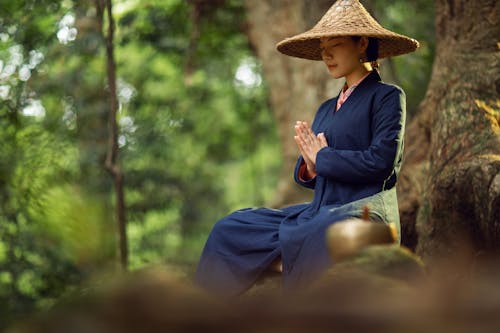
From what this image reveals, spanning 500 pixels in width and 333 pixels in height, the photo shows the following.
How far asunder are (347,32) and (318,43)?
654 mm

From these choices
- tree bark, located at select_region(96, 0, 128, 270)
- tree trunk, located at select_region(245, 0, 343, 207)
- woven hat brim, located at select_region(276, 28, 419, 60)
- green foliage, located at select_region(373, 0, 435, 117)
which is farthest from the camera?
green foliage, located at select_region(373, 0, 435, 117)

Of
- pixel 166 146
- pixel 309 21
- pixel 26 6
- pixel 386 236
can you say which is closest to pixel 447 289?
pixel 386 236

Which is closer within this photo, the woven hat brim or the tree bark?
the woven hat brim

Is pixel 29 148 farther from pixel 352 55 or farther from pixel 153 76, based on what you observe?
pixel 352 55

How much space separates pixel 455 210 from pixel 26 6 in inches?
242

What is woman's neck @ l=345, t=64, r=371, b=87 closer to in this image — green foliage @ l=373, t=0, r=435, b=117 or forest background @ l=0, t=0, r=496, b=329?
forest background @ l=0, t=0, r=496, b=329

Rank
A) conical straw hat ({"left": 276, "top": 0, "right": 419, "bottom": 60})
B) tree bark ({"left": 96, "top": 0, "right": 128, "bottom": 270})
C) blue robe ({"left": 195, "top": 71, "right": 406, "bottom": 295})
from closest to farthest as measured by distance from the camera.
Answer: blue robe ({"left": 195, "top": 71, "right": 406, "bottom": 295}) < conical straw hat ({"left": 276, "top": 0, "right": 419, "bottom": 60}) < tree bark ({"left": 96, "top": 0, "right": 128, "bottom": 270})

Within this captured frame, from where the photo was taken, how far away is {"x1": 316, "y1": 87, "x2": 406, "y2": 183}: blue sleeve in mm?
3865

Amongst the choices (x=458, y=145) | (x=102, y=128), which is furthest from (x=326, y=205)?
(x=102, y=128)

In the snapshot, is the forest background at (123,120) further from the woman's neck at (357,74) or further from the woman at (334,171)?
the woman's neck at (357,74)

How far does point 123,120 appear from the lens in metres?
13.9

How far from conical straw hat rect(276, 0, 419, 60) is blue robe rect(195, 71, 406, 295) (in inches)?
11.5

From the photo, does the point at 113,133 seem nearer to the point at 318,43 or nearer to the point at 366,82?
the point at 318,43

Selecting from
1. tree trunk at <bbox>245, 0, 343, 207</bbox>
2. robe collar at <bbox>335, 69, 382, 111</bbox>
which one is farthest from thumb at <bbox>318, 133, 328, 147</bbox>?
tree trunk at <bbox>245, 0, 343, 207</bbox>
